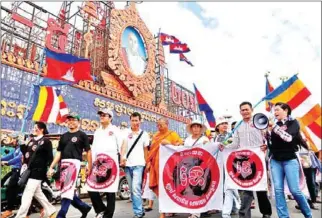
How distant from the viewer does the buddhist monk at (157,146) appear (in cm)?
537

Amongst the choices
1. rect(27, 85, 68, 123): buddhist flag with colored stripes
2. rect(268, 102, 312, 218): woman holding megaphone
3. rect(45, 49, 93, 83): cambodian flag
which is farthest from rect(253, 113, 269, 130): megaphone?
rect(45, 49, 93, 83): cambodian flag

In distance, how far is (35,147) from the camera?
4.92m

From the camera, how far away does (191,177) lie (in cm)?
504

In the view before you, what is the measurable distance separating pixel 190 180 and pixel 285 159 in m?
1.46

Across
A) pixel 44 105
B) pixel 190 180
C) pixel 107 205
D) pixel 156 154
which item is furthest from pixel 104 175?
pixel 44 105

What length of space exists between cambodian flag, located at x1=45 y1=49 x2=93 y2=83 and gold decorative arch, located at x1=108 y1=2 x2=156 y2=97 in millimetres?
14490

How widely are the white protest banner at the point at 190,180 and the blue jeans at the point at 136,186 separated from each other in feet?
1.50

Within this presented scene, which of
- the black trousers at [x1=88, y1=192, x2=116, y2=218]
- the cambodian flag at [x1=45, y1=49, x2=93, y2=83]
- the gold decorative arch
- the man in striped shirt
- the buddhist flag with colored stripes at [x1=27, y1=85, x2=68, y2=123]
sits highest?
the gold decorative arch

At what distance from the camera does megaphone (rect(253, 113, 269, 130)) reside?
4387 millimetres

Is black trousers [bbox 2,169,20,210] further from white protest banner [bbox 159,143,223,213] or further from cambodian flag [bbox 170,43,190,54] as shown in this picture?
cambodian flag [bbox 170,43,190,54]

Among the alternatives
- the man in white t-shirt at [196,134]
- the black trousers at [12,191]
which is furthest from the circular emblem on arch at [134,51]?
the man in white t-shirt at [196,134]

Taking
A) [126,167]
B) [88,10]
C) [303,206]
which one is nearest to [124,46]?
[88,10]

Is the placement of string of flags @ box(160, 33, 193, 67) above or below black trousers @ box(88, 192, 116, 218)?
above

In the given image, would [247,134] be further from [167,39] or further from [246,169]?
[167,39]
